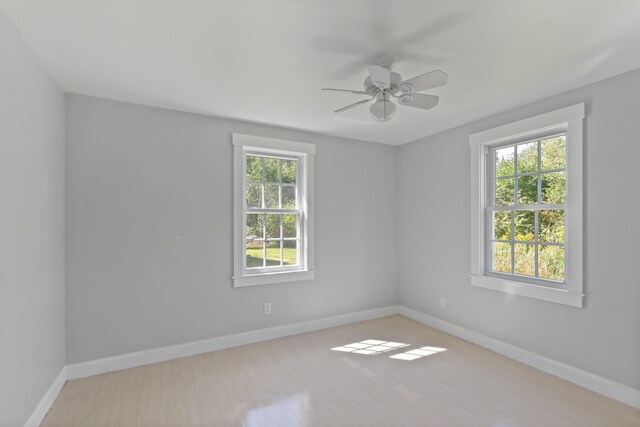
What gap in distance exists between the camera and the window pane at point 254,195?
12.4 ft

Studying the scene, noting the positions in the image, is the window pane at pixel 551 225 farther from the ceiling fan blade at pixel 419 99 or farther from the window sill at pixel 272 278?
the window sill at pixel 272 278

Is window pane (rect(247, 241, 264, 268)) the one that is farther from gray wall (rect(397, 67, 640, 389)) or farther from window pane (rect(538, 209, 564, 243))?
window pane (rect(538, 209, 564, 243))

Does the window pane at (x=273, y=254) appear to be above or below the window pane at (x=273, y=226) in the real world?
below

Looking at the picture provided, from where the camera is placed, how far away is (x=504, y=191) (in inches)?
136

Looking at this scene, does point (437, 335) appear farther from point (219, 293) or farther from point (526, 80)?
point (526, 80)

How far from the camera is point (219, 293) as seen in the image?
11.4 ft

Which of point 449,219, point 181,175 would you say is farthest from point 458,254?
point 181,175

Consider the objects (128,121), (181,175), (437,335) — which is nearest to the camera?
(128,121)

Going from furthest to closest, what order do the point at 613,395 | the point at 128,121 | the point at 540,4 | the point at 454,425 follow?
the point at 128,121
the point at 613,395
the point at 454,425
the point at 540,4

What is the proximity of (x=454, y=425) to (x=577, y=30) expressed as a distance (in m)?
2.58

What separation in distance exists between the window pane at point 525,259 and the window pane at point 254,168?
289 centimetres

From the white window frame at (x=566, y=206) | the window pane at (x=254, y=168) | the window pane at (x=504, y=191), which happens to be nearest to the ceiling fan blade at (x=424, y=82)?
the white window frame at (x=566, y=206)

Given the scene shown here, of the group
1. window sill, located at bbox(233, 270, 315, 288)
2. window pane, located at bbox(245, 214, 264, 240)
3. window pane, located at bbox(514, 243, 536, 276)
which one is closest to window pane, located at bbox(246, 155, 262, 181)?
window pane, located at bbox(245, 214, 264, 240)

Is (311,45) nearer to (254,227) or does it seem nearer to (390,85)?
(390,85)
